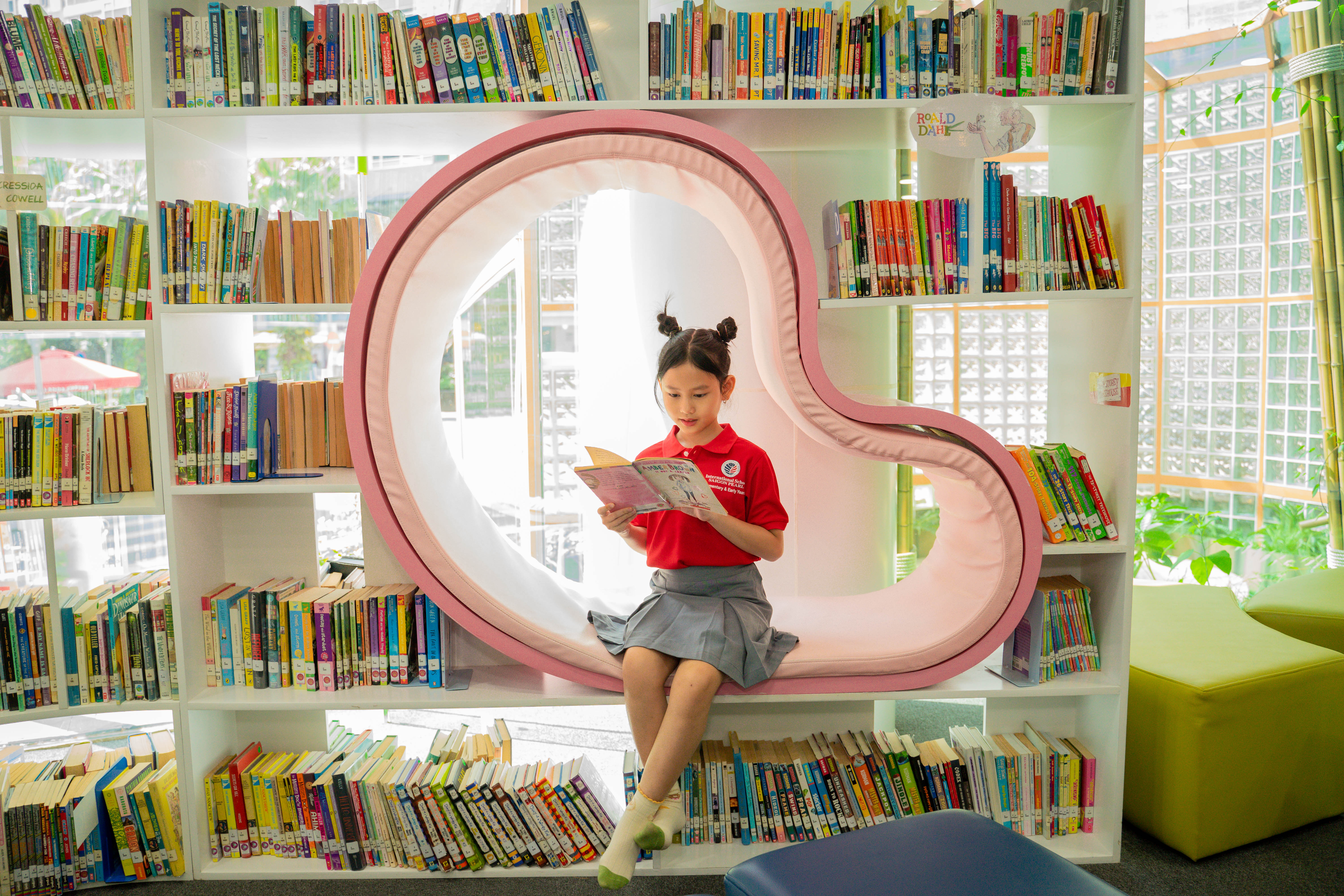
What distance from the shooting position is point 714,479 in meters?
2.31

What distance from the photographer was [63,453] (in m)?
2.14

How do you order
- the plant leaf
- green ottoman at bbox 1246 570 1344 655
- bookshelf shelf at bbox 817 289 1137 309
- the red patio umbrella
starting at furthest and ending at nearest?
1. the plant leaf
2. the red patio umbrella
3. green ottoman at bbox 1246 570 1344 655
4. bookshelf shelf at bbox 817 289 1137 309

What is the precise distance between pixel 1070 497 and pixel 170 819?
2.54 meters

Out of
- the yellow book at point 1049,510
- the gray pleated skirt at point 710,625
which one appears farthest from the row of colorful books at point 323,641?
the yellow book at point 1049,510

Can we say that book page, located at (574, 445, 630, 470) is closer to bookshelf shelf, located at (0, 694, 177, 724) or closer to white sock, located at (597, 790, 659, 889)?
white sock, located at (597, 790, 659, 889)

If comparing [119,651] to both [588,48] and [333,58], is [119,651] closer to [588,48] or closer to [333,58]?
[333,58]

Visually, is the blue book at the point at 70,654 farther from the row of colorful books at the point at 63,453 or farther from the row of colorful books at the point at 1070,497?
the row of colorful books at the point at 1070,497

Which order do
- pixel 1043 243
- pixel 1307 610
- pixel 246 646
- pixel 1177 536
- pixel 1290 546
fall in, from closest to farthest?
pixel 1043 243
pixel 246 646
pixel 1307 610
pixel 1290 546
pixel 1177 536

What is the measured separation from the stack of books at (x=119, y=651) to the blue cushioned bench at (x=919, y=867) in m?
1.59

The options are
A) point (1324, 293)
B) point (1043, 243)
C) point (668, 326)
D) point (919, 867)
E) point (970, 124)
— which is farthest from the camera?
point (1324, 293)

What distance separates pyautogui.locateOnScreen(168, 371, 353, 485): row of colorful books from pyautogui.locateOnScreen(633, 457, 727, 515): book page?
78 cm

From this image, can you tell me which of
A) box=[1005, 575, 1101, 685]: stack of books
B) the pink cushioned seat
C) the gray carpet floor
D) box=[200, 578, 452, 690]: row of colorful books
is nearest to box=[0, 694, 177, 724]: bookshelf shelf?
box=[200, 578, 452, 690]: row of colorful books

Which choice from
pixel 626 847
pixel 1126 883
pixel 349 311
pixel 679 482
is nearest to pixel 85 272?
pixel 349 311

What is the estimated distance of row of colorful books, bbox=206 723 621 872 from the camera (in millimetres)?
2227
